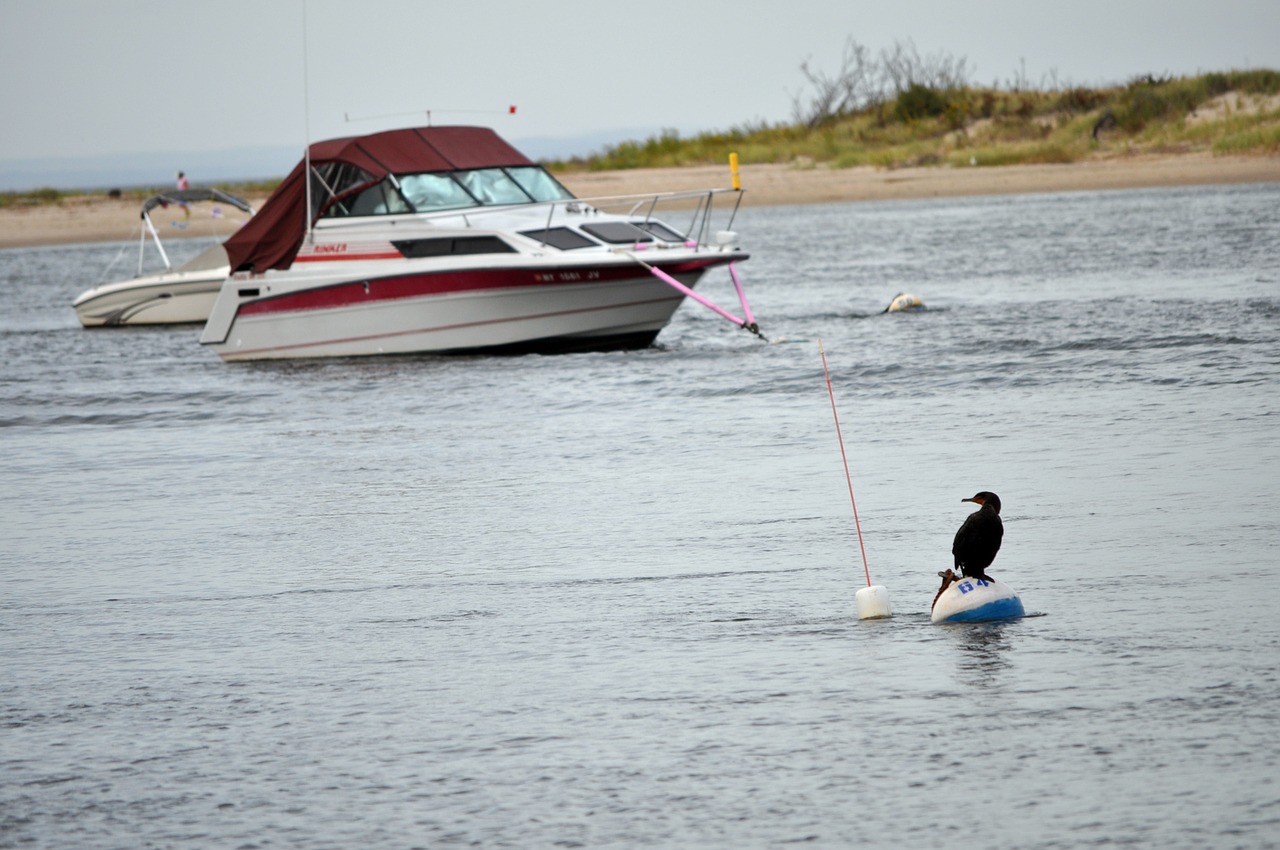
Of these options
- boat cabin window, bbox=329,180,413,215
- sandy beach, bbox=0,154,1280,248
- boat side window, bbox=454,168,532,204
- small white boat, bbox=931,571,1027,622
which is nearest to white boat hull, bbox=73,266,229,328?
boat cabin window, bbox=329,180,413,215

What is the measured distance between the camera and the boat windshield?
61.5 ft

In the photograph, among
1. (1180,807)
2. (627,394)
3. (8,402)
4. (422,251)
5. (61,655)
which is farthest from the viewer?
(422,251)

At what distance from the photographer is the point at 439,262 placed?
1791cm

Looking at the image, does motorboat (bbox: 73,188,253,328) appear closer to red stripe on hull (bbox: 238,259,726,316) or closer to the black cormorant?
red stripe on hull (bbox: 238,259,726,316)

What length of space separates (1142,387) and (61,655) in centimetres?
887

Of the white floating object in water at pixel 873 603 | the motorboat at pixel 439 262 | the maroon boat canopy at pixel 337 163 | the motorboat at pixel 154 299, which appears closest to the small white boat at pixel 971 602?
the white floating object in water at pixel 873 603

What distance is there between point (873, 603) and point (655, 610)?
100cm

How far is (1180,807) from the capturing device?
198 inches

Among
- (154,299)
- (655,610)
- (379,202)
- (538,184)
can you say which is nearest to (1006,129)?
(154,299)

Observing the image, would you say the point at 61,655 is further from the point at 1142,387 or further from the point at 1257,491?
the point at 1142,387

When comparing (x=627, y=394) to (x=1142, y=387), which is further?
(x=627, y=394)

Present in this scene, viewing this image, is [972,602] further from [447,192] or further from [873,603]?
[447,192]

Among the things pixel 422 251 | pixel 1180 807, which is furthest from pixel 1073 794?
pixel 422 251

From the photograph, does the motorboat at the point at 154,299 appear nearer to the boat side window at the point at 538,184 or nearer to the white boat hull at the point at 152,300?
the white boat hull at the point at 152,300
